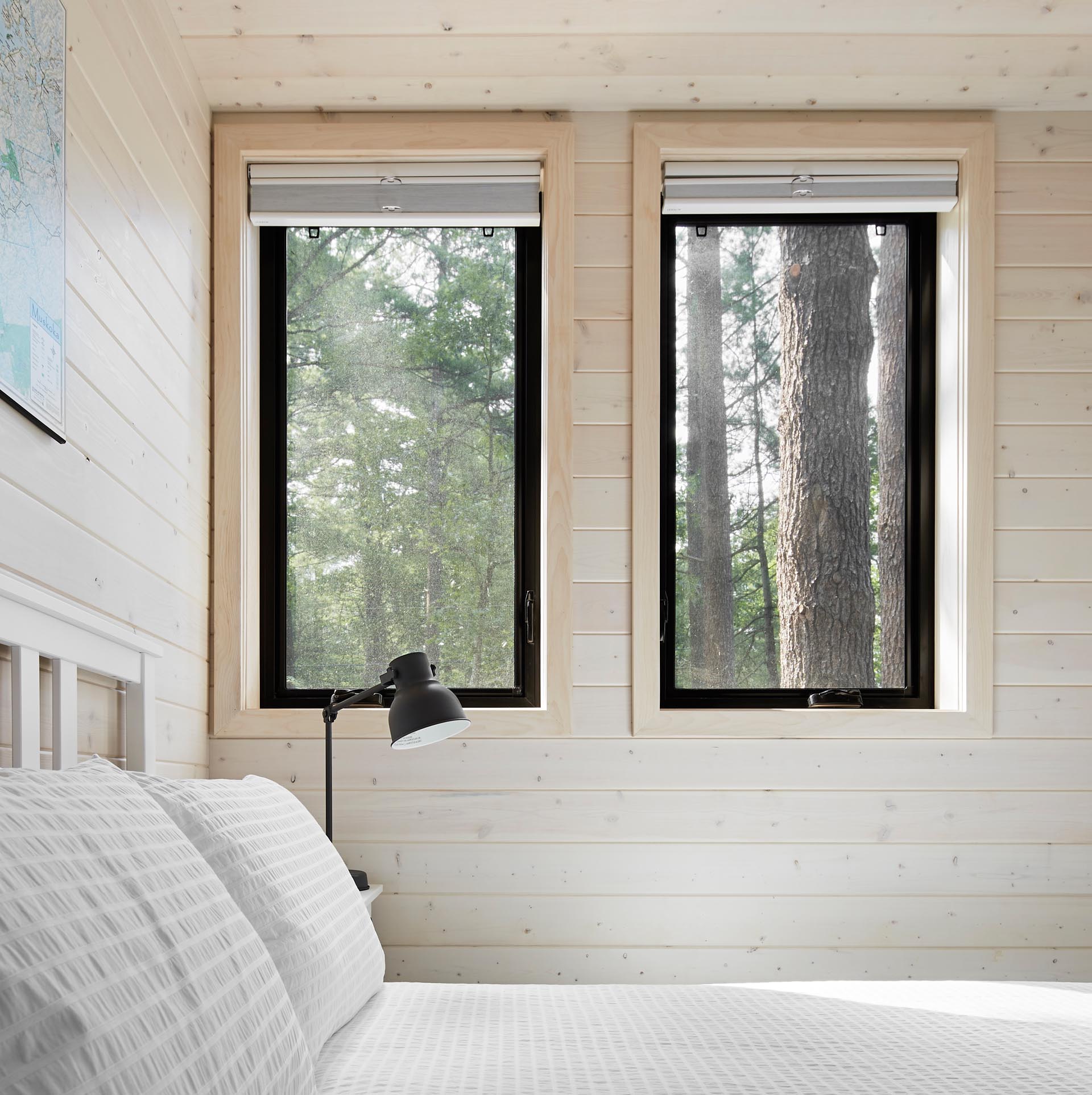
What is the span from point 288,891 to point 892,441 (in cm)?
197

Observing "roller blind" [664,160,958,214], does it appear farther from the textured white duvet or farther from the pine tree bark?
the textured white duvet

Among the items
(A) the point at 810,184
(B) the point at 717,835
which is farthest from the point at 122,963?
(A) the point at 810,184

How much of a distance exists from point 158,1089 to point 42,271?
1128 millimetres

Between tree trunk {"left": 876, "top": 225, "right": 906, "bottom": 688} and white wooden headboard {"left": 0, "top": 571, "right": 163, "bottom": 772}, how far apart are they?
68.8 inches

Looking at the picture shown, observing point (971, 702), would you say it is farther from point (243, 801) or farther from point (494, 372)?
point (243, 801)

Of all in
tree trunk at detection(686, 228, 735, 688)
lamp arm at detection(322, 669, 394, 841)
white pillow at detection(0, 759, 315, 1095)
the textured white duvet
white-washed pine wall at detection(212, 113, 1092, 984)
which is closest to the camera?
white pillow at detection(0, 759, 315, 1095)

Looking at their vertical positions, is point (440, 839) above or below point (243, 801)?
below

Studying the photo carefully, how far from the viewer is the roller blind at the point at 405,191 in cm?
243

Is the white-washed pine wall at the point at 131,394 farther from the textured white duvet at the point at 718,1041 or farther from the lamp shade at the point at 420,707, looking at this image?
the textured white duvet at the point at 718,1041

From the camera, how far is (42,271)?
1.38 meters

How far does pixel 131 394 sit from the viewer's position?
1777 millimetres

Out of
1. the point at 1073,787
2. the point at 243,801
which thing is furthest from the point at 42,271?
the point at 1073,787

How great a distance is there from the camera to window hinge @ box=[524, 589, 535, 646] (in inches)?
98.1

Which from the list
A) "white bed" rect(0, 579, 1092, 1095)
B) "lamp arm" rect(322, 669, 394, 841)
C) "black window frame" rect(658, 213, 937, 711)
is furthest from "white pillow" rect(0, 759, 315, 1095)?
"black window frame" rect(658, 213, 937, 711)
